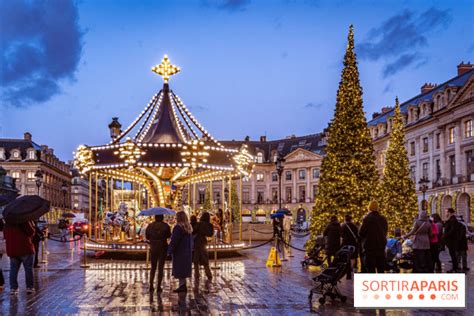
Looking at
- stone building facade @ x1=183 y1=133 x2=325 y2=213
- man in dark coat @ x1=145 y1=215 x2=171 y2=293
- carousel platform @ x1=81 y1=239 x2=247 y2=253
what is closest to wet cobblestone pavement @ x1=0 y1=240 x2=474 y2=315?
man in dark coat @ x1=145 y1=215 x2=171 y2=293

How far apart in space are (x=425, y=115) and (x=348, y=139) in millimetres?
40742

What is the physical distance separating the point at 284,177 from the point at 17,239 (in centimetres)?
Result: 8589

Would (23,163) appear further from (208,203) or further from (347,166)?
(347,166)

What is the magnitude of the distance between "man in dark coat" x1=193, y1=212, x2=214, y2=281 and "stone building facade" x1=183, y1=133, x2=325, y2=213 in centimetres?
7736

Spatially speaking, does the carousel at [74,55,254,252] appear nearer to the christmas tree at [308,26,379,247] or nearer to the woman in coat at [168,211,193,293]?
the christmas tree at [308,26,379,247]

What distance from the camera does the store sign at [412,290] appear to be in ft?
26.0

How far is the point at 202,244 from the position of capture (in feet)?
51.0

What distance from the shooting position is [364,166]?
66.9 ft

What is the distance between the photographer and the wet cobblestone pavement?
10.8 meters

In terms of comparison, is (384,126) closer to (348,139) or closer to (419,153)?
(419,153)

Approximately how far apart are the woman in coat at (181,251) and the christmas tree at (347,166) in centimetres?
832

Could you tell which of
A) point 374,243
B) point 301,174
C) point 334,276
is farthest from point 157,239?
point 301,174

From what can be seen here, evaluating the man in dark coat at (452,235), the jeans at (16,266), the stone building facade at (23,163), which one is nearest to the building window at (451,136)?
the man in dark coat at (452,235)

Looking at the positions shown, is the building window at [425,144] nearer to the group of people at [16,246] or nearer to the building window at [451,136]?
the building window at [451,136]
